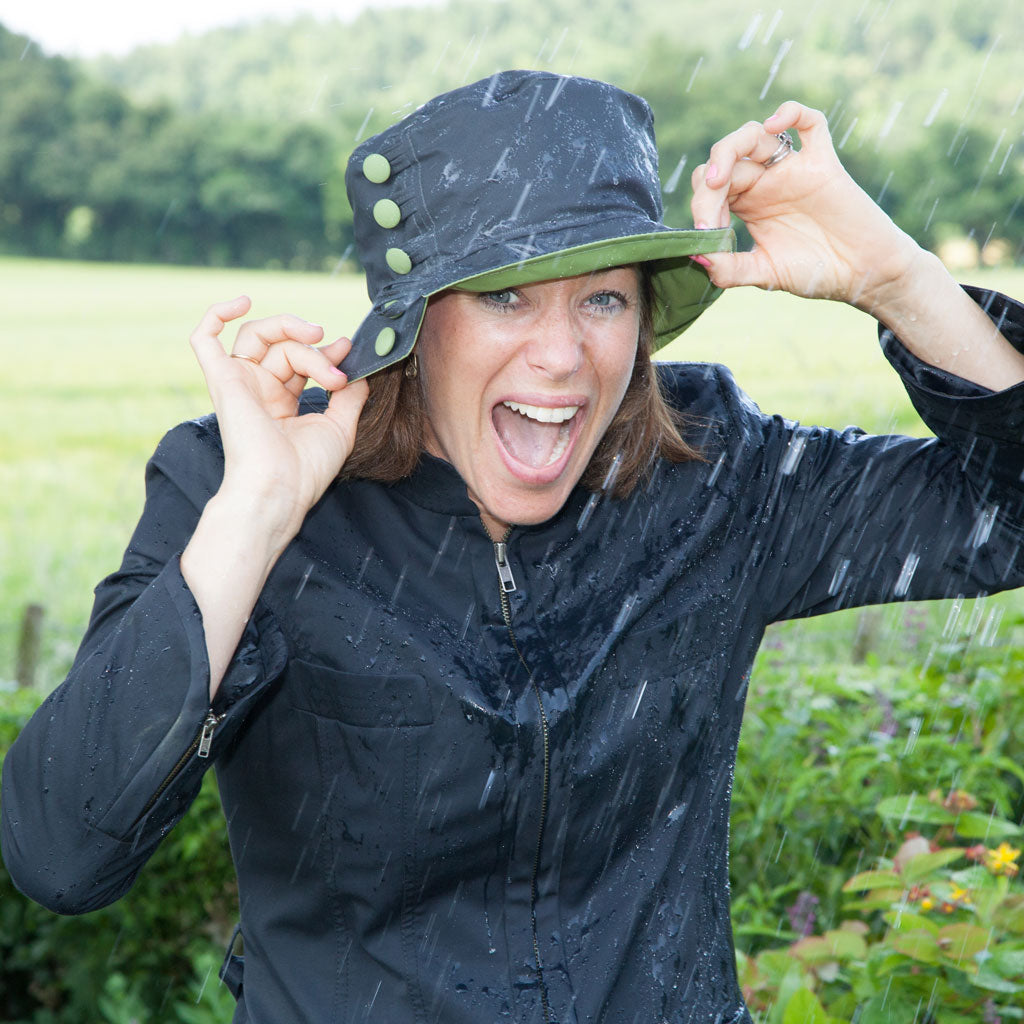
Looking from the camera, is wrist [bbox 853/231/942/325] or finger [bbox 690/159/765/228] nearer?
finger [bbox 690/159/765/228]

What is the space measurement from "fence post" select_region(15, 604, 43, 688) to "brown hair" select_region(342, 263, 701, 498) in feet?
14.9

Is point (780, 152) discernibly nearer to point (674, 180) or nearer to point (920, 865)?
point (920, 865)

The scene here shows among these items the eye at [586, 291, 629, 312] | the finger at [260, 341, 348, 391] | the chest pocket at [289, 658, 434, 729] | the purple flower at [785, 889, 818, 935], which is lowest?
the purple flower at [785, 889, 818, 935]

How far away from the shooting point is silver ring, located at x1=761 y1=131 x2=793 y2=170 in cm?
220

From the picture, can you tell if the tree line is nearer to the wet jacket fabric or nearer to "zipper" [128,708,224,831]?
the wet jacket fabric

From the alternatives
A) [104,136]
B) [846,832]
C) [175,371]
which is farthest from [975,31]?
[846,832]

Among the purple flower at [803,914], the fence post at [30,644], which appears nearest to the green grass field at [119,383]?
the fence post at [30,644]

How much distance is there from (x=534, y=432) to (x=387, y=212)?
48 centimetres

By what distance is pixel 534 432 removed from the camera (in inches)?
85.0

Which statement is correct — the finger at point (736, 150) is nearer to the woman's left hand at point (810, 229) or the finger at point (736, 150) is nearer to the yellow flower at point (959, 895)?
the woman's left hand at point (810, 229)

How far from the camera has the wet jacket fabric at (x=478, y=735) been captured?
72.1 inches

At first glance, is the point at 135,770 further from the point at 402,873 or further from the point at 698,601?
the point at 698,601

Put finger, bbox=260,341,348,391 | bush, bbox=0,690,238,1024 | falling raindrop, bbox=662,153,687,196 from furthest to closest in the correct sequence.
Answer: falling raindrop, bbox=662,153,687,196
bush, bbox=0,690,238,1024
finger, bbox=260,341,348,391

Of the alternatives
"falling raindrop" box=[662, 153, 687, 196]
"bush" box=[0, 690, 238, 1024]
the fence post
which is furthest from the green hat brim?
the fence post
